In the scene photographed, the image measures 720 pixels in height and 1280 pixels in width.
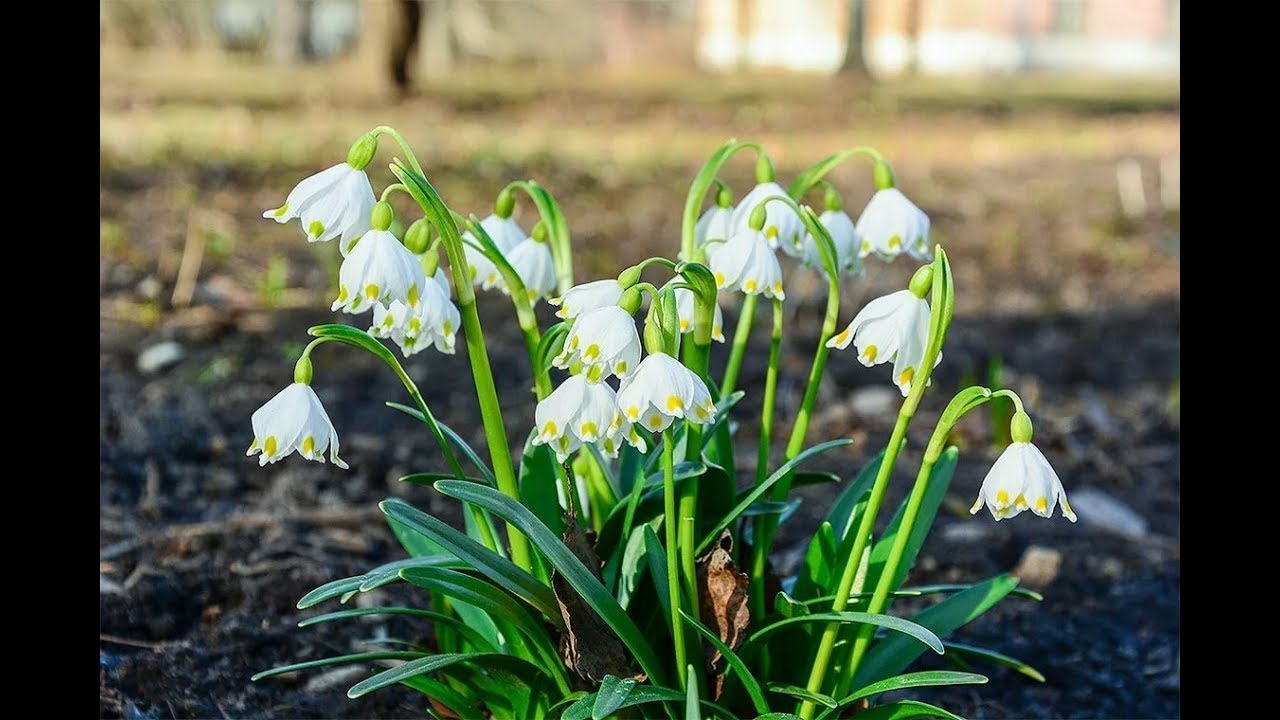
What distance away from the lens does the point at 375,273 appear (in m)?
1.36

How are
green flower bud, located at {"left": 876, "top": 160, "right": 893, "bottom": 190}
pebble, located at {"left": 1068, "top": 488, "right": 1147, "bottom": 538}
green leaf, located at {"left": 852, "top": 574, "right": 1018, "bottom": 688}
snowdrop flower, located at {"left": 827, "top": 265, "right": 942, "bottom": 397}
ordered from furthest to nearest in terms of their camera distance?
pebble, located at {"left": 1068, "top": 488, "right": 1147, "bottom": 538} < green leaf, located at {"left": 852, "top": 574, "right": 1018, "bottom": 688} < green flower bud, located at {"left": 876, "top": 160, "right": 893, "bottom": 190} < snowdrop flower, located at {"left": 827, "top": 265, "right": 942, "bottom": 397}

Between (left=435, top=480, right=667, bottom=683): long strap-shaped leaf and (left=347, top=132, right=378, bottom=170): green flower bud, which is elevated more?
(left=347, top=132, right=378, bottom=170): green flower bud

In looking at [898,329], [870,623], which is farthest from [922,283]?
[870,623]

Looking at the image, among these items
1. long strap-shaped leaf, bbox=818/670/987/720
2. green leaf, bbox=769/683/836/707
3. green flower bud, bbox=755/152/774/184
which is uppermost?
green flower bud, bbox=755/152/774/184

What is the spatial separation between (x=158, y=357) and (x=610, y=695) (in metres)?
2.42

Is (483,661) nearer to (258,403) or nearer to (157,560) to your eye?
(157,560)

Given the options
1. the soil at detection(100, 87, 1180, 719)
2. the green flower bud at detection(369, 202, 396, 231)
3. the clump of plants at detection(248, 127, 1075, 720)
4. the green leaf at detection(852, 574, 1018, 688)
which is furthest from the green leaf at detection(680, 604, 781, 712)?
the soil at detection(100, 87, 1180, 719)

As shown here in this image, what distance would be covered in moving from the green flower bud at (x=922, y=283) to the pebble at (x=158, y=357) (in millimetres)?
2598

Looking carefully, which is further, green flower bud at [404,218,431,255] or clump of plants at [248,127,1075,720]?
green flower bud at [404,218,431,255]

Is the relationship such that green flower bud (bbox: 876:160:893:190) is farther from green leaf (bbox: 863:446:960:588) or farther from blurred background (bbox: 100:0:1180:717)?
blurred background (bbox: 100:0:1180:717)

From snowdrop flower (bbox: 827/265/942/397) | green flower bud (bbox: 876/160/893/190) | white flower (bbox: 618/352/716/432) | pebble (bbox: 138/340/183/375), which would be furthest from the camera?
pebble (bbox: 138/340/183/375)

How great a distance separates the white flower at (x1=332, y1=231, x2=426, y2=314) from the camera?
4.47ft

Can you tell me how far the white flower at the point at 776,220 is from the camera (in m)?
1.59

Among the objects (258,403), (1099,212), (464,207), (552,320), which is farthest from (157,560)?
(1099,212)
